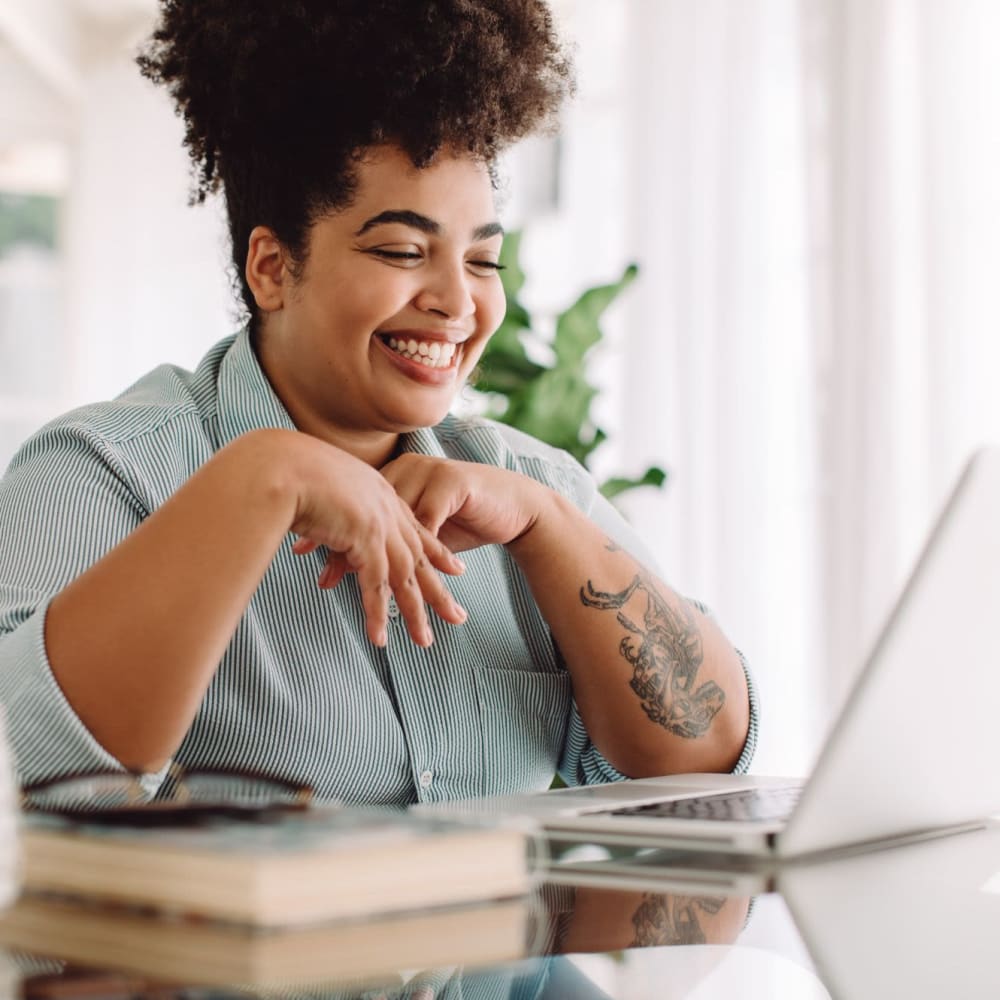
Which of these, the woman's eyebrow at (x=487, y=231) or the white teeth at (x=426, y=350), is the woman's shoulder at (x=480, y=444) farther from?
the woman's eyebrow at (x=487, y=231)

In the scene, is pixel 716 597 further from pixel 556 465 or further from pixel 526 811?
pixel 526 811

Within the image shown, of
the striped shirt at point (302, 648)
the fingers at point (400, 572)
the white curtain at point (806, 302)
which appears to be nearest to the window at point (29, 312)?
the white curtain at point (806, 302)

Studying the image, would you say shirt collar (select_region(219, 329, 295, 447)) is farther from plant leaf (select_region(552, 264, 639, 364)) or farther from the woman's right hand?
plant leaf (select_region(552, 264, 639, 364))

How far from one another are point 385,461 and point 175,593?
2.03 ft

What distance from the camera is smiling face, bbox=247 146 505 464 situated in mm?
1352

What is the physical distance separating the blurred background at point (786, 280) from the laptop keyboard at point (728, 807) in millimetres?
1714

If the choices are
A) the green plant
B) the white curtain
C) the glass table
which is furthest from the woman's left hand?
the white curtain

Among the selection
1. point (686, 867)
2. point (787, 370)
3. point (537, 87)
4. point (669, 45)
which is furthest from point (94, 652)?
point (669, 45)

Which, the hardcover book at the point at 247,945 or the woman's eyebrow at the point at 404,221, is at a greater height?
the woman's eyebrow at the point at 404,221

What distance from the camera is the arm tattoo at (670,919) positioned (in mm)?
656

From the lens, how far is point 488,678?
4.54ft

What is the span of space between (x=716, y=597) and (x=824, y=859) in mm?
2586

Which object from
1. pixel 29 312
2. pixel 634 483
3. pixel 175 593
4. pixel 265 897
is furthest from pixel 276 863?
pixel 29 312

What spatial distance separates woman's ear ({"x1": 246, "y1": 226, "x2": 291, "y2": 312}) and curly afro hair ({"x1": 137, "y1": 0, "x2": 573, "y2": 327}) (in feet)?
0.06
